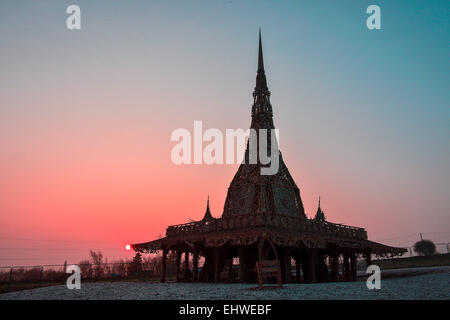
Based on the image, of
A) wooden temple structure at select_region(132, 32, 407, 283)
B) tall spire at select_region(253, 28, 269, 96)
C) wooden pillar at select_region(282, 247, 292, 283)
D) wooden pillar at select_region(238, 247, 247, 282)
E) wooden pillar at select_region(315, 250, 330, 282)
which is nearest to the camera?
wooden temple structure at select_region(132, 32, 407, 283)

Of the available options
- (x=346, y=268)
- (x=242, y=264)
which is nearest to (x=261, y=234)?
(x=242, y=264)

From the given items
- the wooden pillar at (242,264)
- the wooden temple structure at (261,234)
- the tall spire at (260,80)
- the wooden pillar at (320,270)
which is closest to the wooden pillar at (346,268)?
the wooden temple structure at (261,234)

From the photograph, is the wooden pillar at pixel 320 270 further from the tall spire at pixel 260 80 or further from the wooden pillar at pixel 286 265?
the tall spire at pixel 260 80

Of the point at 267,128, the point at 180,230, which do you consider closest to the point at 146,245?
the point at 180,230

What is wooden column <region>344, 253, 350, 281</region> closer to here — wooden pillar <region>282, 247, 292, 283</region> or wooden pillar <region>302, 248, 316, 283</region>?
wooden pillar <region>302, 248, 316, 283</region>

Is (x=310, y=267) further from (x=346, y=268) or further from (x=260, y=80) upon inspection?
Answer: (x=260, y=80)

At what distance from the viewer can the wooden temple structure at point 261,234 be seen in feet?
77.6

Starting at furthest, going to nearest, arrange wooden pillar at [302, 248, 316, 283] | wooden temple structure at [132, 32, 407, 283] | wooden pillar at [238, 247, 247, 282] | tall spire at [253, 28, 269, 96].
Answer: tall spire at [253, 28, 269, 96], wooden pillar at [302, 248, 316, 283], wooden pillar at [238, 247, 247, 282], wooden temple structure at [132, 32, 407, 283]

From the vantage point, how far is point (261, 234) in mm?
21703

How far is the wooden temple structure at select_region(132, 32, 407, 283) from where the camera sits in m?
23.7

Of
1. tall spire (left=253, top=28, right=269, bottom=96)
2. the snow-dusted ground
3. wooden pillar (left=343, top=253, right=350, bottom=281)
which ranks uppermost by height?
tall spire (left=253, top=28, right=269, bottom=96)

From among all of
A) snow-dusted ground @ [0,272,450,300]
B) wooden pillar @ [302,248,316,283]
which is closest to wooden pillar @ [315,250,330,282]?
wooden pillar @ [302,248,316,283]
